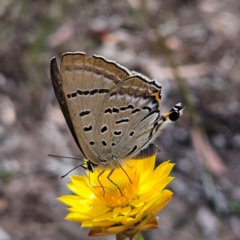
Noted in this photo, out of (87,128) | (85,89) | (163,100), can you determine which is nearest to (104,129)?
(87,128)

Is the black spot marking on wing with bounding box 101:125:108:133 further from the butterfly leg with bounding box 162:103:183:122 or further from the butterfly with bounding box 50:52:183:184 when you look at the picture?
the butterfly leg with bounding box 162:103:183:122

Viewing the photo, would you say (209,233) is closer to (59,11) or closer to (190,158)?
(190,158)

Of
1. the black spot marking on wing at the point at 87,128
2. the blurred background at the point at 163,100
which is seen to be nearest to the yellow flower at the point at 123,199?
the black spot marking on wing at the point at 87,128

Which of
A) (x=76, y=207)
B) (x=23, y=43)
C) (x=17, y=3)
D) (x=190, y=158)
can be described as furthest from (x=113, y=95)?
(x=17, y=3)

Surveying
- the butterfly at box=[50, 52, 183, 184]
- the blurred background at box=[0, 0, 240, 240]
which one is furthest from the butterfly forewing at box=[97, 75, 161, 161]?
the blurred background at box=[0, 0, 240, 240]

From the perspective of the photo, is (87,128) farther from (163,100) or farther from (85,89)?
(163,100)

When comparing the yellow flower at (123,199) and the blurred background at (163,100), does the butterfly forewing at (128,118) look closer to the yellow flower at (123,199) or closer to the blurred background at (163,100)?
the yellow flower at (123,199)
